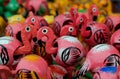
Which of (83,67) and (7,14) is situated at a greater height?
(7,14)

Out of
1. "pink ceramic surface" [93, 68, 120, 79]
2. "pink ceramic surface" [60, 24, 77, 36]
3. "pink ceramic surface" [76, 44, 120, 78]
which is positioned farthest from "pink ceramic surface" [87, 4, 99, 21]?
"pink ceramic surface" [93, 68, 120, 79]

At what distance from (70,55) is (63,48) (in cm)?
2

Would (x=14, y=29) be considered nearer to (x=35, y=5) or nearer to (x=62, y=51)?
(x=62, y=51)

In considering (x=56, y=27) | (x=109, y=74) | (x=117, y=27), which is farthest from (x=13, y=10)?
(x=109, y=74)

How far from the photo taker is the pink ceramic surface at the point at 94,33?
785mm

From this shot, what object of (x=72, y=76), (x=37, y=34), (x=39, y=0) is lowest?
(x=72, y=76)

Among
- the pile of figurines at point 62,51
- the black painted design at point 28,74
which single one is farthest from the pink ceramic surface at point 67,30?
the black painted design at point 28,74

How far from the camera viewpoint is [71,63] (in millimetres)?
706

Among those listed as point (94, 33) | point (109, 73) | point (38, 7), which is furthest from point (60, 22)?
point (109, 73)

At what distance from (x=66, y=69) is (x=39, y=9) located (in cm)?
41

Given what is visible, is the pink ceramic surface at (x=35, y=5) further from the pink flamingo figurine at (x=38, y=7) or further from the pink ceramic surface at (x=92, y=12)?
the pink ceramic surface at (x=92, y=12)

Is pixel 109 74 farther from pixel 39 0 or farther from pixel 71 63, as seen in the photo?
pixel 39 0

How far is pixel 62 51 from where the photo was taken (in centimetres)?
69

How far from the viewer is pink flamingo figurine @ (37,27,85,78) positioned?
2.26ft
